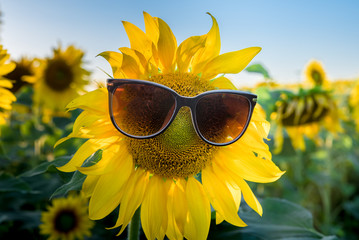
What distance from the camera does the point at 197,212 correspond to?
0.74m

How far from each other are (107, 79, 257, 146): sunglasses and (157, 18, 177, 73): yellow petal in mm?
90

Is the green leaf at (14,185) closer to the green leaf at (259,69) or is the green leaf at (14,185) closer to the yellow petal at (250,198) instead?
the yellow petal at (250,198)

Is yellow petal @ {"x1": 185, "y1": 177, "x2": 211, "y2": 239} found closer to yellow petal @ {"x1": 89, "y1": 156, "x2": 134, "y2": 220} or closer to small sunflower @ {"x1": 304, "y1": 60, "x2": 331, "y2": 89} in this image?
yellow petal @ {"x1": 89, "y1": 156, "x2": 134, "y2": 220}

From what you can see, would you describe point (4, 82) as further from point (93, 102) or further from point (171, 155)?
point (171, 155)

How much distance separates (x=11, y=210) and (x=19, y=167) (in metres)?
0.75

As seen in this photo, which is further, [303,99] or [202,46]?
[303,99]

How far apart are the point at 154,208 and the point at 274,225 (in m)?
0.42

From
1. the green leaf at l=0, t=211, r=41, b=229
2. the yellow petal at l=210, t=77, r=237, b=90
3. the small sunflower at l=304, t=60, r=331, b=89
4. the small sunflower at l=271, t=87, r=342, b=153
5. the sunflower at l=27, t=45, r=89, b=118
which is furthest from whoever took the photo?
the small sunflower at l=304, t=60, r=331, b=89

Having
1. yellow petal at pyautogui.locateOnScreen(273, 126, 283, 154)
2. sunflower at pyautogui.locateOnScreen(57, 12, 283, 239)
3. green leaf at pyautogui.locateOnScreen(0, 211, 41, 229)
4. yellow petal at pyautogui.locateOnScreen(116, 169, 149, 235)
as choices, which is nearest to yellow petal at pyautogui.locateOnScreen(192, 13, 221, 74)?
sunflower at pyautogui.locateOnScreen(57, 12, 283, 239)

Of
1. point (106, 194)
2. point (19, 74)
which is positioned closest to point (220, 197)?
point (106, 194)

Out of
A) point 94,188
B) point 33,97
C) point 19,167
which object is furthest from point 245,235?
point 33,97

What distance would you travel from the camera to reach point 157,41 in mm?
730

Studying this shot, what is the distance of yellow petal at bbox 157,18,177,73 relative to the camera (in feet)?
2.29

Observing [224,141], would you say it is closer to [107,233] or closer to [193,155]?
[193,155]
